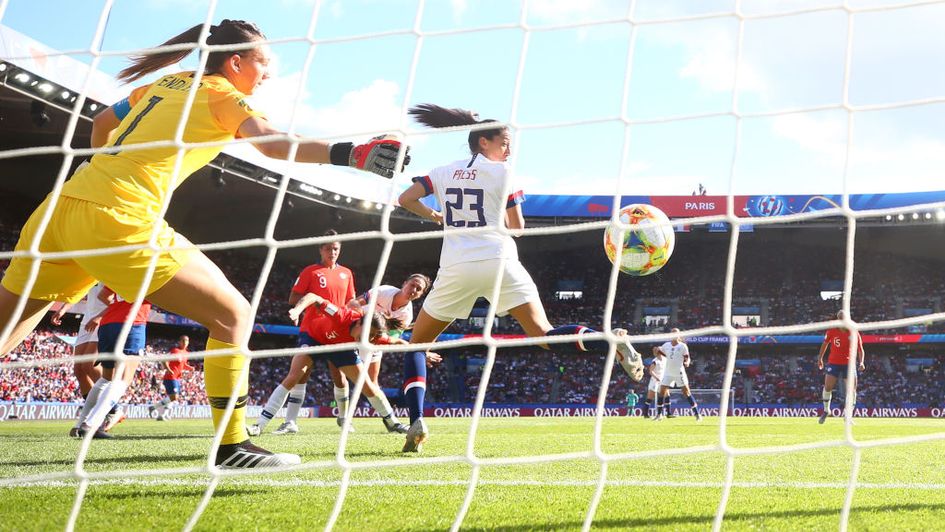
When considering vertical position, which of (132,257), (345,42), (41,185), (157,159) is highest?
(41,185)

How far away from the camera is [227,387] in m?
2.87

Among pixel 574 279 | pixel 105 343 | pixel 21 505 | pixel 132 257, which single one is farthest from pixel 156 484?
pixel 574 279

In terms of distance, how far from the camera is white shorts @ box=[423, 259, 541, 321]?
4.19 metres

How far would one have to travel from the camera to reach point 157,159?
272 centimetres

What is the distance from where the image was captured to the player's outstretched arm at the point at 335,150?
262 centimetres

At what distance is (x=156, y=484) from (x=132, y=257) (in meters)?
1.16

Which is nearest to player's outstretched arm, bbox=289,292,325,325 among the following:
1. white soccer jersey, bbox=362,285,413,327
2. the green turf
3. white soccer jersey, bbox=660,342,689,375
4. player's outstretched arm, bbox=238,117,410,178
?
white soccer jersey, bbox=362,285,413,327

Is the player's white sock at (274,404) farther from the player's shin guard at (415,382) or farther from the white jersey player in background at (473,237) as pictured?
the white jersey player in background at (473,237)

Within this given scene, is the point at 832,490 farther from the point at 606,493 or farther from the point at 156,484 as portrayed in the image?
the point at 156,484

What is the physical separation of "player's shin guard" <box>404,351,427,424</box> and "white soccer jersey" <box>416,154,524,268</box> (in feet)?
2.55

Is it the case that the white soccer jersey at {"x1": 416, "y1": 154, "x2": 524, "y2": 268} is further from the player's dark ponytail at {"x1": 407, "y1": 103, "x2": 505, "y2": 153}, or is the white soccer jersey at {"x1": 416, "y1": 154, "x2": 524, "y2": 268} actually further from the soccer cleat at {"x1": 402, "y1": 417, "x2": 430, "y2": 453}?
the soccer cleat at {"x1": 402, "y1": 417, "x2": 430, "y2": 453}

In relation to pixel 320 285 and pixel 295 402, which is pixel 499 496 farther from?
pixel 295 402

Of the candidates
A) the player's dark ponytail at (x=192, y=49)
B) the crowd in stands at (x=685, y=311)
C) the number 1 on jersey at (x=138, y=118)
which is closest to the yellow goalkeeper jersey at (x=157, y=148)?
the number 1 on jersey at (x=138, y=118)

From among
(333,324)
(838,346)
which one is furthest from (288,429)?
(838,346)
